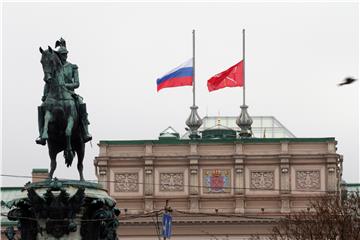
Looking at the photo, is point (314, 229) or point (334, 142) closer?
point (314, 229)

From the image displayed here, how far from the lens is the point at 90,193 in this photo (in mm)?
29750

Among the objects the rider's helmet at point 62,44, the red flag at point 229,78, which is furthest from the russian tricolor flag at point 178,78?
the rider's helmet at point 62,44

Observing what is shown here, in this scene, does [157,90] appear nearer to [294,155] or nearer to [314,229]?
[294,155]

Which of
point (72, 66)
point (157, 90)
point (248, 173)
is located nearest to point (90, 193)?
point (72, 66)

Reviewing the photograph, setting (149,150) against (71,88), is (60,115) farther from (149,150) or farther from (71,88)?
(149,150)

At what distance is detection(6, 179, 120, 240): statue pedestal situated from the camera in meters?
29.2

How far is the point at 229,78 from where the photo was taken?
4360 inches

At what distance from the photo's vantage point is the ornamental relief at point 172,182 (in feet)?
375

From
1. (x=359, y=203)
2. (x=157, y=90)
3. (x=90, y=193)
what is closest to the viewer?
(x=90, y=193)

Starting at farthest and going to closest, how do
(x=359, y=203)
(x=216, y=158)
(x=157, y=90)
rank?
1. (x=216, y=158)
2. (x=157, y=90)
3. (x=359, y=203)

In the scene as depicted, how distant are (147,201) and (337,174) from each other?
1407 cm

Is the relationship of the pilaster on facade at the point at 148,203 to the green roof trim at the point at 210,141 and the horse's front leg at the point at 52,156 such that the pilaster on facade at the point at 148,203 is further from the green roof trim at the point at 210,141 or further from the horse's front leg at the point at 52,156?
the horse's front leg at the point at 52,156

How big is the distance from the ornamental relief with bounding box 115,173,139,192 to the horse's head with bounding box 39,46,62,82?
8437 cm

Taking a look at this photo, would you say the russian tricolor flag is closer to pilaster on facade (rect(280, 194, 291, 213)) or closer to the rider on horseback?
pilaster on facade (rect(280, 194, 291, 213))
